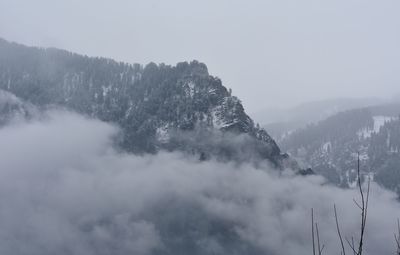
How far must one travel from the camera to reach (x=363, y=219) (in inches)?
496

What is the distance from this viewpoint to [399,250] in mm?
13078

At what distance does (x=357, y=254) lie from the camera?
1227 cm

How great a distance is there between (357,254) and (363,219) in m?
0.74

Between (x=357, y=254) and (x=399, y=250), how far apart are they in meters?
1.33

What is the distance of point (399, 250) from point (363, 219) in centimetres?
121

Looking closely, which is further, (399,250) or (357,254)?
(399,250)
